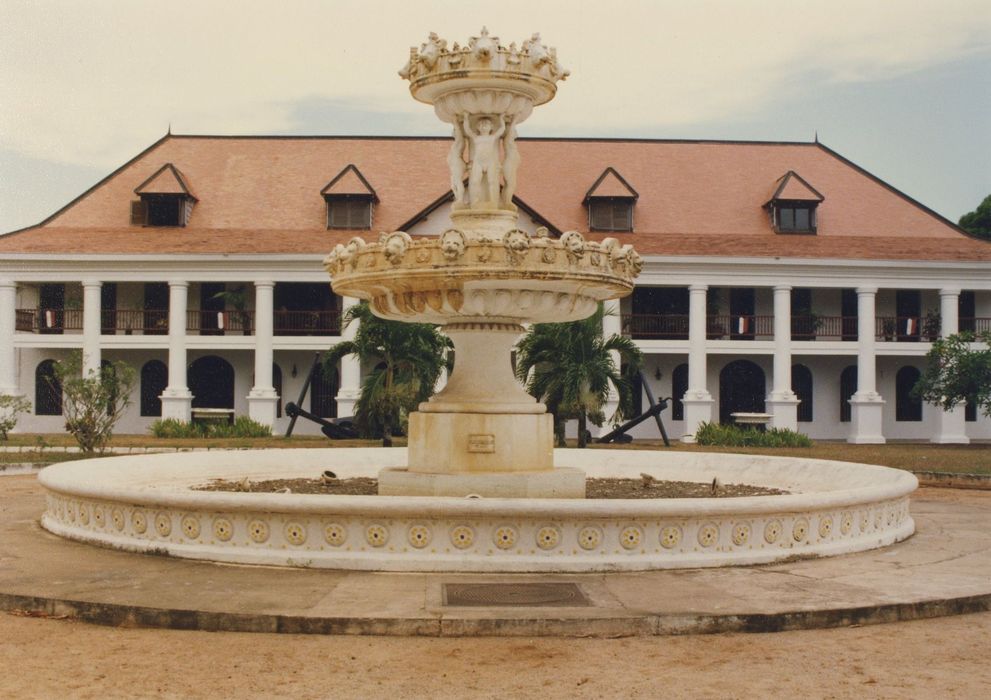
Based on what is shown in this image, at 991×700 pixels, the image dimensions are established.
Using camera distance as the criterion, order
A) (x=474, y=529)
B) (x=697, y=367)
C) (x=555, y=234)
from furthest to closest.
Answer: (x=555, y=234)
(x=697, y=367)
(x=474, y=529)

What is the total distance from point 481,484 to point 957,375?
28.3 m

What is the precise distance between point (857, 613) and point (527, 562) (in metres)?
2.23

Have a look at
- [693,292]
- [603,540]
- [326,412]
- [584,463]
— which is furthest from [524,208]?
[603,540]

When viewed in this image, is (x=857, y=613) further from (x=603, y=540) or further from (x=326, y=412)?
(x=326, y=412)

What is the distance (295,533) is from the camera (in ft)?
27.2

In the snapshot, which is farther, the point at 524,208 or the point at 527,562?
the point at 524,208

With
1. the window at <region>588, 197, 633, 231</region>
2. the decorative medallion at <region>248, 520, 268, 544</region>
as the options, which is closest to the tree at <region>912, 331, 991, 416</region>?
the window at <region>588, 197, 633, 231</region>

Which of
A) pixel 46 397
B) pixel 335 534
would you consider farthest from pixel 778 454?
pixel 46 397

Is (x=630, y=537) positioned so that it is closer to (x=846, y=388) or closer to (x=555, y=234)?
(x=555, y=234)

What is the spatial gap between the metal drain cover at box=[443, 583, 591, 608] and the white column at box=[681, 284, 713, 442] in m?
31.1

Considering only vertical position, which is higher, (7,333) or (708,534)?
(7,333)

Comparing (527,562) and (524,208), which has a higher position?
(524,208)

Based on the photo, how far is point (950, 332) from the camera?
38281 mm

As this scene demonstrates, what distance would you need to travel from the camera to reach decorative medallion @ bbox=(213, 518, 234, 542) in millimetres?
8484
